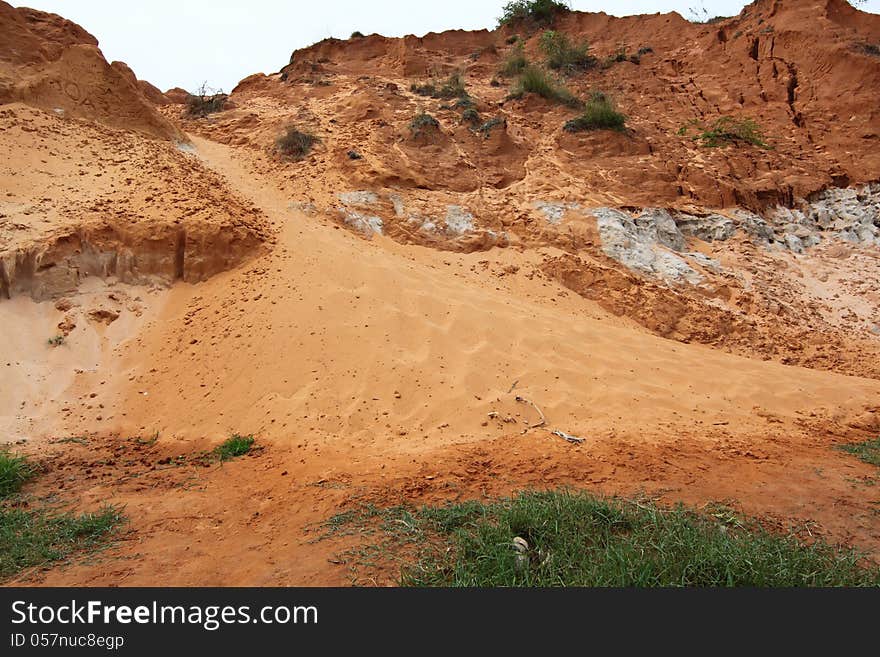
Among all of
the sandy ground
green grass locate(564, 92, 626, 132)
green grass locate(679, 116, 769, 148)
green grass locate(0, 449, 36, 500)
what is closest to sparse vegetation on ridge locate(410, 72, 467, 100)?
green grass locate(564, 92, 626, 132)

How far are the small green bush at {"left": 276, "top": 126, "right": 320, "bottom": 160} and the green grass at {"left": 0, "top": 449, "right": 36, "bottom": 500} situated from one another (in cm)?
676

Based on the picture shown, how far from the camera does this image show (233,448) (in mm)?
3848

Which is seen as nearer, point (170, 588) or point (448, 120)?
point (170, 588)

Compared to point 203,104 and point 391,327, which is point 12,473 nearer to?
point 391,327

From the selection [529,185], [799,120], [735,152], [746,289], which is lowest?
[746,289]

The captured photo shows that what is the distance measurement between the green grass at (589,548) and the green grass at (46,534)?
123 centimetres

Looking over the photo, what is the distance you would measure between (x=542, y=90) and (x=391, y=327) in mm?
9230

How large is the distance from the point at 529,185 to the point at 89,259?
21.5 feet

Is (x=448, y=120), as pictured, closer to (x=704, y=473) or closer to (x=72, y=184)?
(x=72, y=184)

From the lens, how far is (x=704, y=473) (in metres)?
3.26

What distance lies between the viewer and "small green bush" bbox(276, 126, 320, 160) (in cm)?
912

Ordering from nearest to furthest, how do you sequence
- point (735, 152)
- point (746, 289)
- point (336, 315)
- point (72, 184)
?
point (336, 315)
point (72, 184)
point (746, 289)
point (735, 152)

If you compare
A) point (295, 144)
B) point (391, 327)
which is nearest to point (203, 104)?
point (295, 144)

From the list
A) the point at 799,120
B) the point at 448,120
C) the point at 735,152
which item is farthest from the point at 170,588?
the point at 799,120
